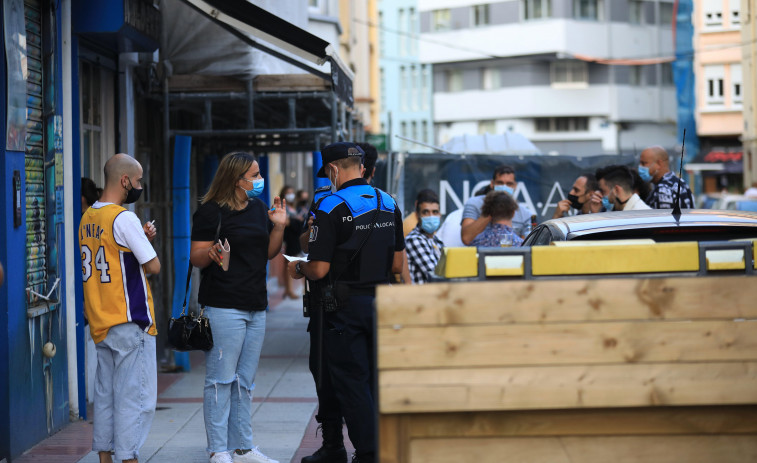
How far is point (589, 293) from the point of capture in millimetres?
4004

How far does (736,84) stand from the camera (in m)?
52.2

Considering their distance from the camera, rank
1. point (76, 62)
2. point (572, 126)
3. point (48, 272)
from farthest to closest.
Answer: point (572, 126)
point (76, 62)
point (48, 272)

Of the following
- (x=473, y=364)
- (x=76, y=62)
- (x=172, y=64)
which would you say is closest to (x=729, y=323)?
(x=473, y=364)

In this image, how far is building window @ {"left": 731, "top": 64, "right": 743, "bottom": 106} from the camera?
52.0m

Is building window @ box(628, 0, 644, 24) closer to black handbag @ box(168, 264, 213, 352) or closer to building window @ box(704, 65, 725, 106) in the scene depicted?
building window @ box(704, 65, 725, 106)

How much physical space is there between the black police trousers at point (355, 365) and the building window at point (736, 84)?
4964 centimetres

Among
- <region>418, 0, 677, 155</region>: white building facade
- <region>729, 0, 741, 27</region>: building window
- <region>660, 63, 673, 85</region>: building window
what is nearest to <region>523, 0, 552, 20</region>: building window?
<region>418, 0, 677, 155</region>: white building facade

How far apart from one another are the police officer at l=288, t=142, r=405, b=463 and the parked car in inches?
41.5

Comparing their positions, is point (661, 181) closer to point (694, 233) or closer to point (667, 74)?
point (694, 233)

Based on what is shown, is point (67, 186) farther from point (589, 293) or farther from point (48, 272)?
point (589, 293)

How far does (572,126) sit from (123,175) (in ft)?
177

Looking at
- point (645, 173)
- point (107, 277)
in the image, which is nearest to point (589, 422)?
point (107, 277)

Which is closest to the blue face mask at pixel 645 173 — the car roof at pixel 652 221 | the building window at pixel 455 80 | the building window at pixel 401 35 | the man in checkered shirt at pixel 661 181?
the man in checkered shirt at pixel 661 181

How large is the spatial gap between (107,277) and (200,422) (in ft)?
8.51
